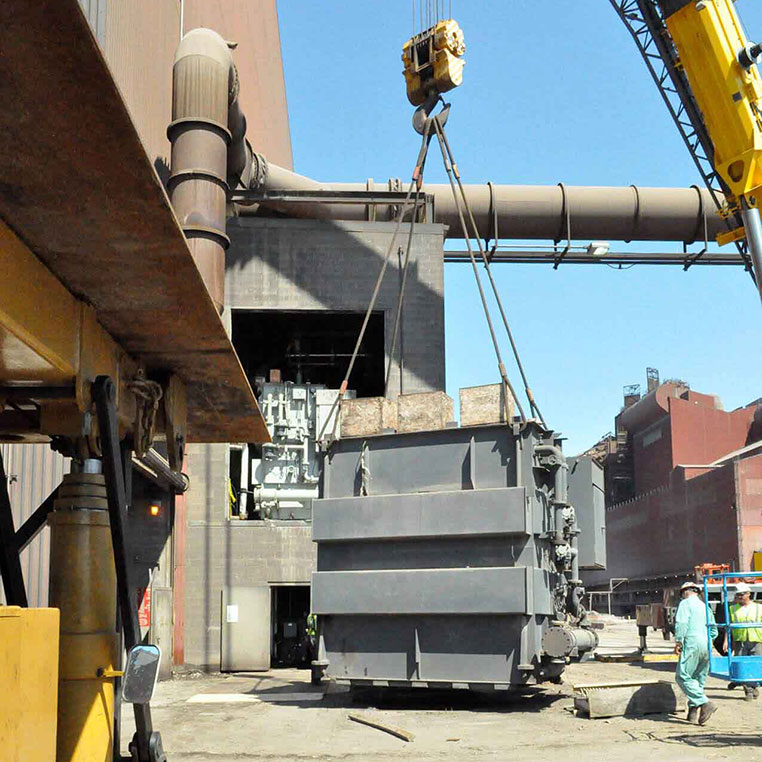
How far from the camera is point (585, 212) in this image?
→ 976 inches

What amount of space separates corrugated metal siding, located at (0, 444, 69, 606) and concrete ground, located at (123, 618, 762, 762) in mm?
1805

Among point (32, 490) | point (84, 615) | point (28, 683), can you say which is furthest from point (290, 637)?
point (28, 683)

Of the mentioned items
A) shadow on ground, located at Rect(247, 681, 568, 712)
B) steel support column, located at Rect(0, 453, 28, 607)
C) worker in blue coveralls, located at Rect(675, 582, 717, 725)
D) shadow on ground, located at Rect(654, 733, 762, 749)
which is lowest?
shadow on ground, located at Rect(247, 681, 568, 712)

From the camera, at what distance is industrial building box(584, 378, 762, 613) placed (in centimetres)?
4125

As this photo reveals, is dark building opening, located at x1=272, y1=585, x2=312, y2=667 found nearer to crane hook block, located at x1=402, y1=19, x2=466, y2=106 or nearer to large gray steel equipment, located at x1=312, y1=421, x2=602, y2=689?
large gray steel equipment, located at x1=312, y1=421, x2=602, y2=689

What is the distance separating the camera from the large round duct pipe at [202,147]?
53.5ft

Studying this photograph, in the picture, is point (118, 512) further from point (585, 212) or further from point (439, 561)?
point (585, 212)

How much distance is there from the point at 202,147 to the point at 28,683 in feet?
45.5

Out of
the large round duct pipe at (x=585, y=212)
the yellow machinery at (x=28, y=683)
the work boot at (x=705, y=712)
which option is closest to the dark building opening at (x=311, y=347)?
the large round duct pipe at (x=585, y=212)

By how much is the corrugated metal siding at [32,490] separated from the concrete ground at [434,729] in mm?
1805

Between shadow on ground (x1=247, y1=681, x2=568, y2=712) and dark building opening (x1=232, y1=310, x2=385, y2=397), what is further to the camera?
dark building opening (x1=232, y1=310, x2=385, y2=397)

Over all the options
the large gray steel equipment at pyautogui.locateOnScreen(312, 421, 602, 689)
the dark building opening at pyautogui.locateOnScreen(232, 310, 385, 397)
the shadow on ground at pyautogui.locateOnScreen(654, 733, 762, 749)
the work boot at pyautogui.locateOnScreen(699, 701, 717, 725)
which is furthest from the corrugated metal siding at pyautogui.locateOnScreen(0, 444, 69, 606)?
the dark building opening at pyautogui.locateOnScreen(232, 310, 385, 397)

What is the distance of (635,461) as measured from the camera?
5925 cm

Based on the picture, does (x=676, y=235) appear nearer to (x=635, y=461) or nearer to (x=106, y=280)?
(x=106, y=280)
